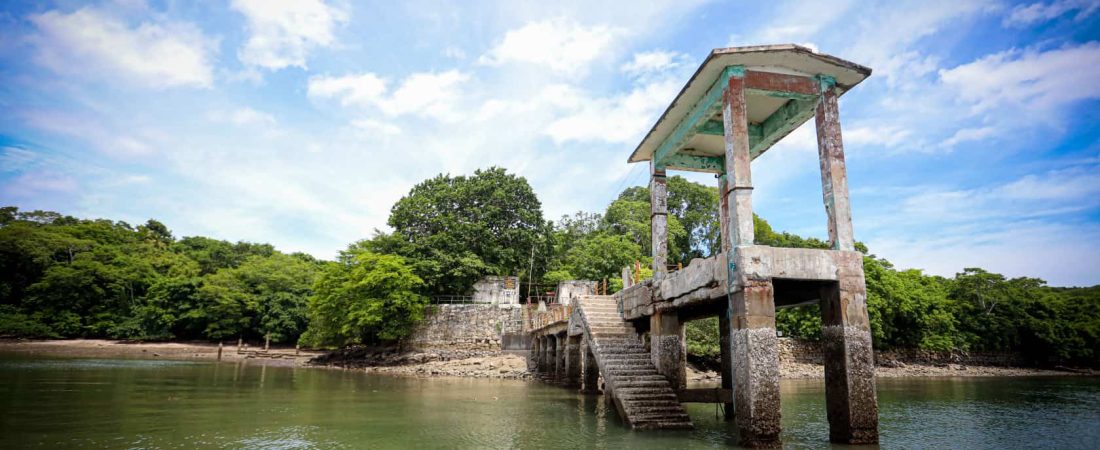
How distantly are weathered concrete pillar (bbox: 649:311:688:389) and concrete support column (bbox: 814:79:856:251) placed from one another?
4.38 meters

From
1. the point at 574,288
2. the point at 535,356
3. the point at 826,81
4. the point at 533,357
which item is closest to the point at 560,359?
the point at 535,356

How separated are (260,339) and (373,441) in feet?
141

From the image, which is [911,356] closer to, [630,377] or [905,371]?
[905,371]

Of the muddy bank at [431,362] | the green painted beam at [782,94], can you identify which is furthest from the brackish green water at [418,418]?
the muddy bank at [431,362]

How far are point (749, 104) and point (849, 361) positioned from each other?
6017mm

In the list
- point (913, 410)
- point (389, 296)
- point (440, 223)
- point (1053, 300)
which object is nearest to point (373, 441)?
point (913, 410)

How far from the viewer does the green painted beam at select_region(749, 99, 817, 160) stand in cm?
1157

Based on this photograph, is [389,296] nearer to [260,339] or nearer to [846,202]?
[260,339]

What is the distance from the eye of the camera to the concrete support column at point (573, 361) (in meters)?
20.5

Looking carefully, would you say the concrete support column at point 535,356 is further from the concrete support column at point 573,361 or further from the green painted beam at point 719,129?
the green painted beam at point 719,129

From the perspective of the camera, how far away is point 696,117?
39.5 feet

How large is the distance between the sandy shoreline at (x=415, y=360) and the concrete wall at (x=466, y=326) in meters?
1.11

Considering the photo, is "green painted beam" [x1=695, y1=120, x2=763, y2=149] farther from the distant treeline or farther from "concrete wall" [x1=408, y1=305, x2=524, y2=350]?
"concrete wall" [x1=408, y1=305, x2=524, y2=350]

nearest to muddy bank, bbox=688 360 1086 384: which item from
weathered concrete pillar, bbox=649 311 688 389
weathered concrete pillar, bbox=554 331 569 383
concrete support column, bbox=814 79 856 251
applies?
weathered concrete pillar, bbox=554 331 569 383
